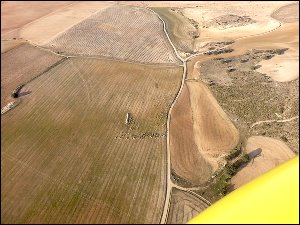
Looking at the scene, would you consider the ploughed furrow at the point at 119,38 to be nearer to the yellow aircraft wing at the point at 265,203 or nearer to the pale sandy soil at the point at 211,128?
the pale sandy soil at the point at 211,128

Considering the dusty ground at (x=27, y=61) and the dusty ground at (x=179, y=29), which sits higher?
the dusty ground at (x=27, y=61)

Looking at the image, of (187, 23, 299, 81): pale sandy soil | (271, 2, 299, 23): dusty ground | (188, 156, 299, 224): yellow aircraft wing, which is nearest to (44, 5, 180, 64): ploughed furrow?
(187, 23, 299, 81): pale sandy soil

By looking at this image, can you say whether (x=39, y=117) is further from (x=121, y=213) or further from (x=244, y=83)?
(x=244, y=83)

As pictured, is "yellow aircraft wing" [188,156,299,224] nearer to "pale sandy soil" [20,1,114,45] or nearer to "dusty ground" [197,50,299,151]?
"dusty ground" [197,50,299,151]

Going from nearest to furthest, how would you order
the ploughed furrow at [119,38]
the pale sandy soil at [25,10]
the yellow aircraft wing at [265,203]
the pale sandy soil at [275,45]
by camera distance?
the yellow aircraft wing at [265,203] < the pale sandy soil at [25,10] < the pale sandy soil at [275,45] < the ploughed furrow at [119,38]

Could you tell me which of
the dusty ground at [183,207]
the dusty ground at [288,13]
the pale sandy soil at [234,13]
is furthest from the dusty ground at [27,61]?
the dusty ground at [288,13]

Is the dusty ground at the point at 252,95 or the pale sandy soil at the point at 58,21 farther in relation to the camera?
the pale sandy soil at the point at 58,21
